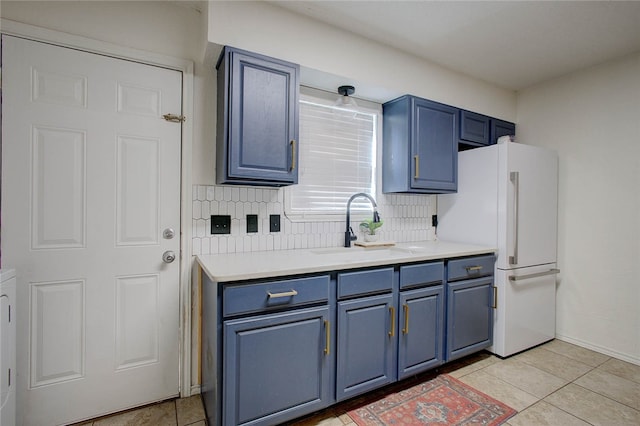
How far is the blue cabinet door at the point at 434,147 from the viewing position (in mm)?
2512

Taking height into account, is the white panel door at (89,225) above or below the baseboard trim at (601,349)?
above

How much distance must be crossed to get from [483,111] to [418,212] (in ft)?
3.84

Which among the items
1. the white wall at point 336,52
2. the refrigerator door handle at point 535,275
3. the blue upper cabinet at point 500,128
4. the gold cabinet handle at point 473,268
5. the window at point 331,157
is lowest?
the refrigerator door handle at point 535,275

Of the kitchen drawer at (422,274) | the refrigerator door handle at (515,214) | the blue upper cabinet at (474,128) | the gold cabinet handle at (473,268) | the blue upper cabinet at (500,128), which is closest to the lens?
the kitchen drawer at (422,274)

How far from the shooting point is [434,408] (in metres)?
1.81

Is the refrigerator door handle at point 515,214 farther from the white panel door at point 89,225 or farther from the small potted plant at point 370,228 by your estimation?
the white panel door at point 89,225

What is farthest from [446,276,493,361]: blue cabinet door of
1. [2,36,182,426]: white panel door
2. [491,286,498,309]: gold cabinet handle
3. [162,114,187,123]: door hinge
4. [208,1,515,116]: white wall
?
[162,114,187,123]: door hinge

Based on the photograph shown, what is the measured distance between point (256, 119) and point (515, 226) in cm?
213

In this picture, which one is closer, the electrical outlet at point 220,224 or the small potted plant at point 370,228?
the electrical outlet at point 220,224

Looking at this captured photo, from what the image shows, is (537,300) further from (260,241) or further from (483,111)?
(260,241)

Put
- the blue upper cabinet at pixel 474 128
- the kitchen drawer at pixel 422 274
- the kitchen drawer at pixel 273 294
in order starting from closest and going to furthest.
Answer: the kitchen drawer at pixel 273 294 → the kitchen drawer at pixel 422 274 → the blue upper cabinet at pixel 474 128

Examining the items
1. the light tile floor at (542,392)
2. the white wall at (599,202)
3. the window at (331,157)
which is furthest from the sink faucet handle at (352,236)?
the white wall at (599,202)

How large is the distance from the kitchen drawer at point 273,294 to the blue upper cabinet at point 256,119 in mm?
674

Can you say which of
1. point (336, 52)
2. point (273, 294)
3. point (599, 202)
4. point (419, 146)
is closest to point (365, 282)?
point (273, 294)
